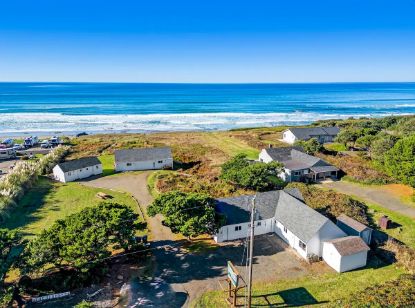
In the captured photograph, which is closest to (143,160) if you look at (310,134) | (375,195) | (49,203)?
(49,203)

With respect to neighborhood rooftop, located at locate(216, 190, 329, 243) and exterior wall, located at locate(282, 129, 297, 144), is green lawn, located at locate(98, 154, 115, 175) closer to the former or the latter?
neighborhood rooftop, located at locate(216, 190, 329, 243)

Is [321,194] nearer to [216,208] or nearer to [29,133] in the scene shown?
[216,208]

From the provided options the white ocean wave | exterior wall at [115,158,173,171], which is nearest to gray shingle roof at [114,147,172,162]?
exterior wall at [115,158,173,171]

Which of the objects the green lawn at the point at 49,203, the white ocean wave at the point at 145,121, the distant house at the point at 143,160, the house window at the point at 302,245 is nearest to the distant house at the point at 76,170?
the green lawn at the point at 49,203

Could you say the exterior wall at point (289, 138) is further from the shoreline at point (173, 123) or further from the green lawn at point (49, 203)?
the green lawn at point (49, 203)

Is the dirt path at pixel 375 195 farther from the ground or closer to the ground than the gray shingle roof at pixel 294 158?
closer to the ground

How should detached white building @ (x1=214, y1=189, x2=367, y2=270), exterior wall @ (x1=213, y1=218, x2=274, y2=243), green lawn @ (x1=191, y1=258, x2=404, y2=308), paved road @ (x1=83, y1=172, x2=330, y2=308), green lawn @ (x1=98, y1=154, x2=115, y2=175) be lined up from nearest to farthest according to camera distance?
green lawn @ (x1=191, y1=258, x2=404, y2=308) → paved road @ (x1=83, y1=172, x2=330, y2=308) → detached white building @ (x1=214, y1=189, x2=367, y2=270) → exterior wall @ (x1=213, y1=218, x2=274, y2=243) → green lawn @ (x1=98, y1=154, x2=115, y2=175)
